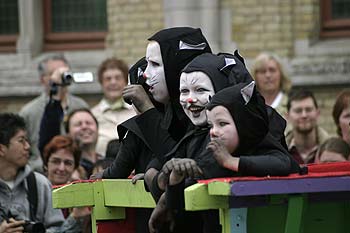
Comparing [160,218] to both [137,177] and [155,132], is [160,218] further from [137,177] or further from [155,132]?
[155,132]

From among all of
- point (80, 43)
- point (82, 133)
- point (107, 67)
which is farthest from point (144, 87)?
point (80, 43)

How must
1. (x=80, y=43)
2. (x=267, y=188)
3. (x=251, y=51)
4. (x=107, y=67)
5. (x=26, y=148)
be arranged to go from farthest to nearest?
(x=80, y=43), (x=251, y=51), (x=107, y=67), (x=26, y=148), (x=267, y=188)

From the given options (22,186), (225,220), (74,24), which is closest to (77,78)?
(22,186)

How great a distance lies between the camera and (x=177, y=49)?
7.30 m

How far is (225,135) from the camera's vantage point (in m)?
6.59

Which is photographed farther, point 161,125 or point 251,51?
point 251,51

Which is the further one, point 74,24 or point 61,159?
point 74,24

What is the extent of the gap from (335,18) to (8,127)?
673 cm

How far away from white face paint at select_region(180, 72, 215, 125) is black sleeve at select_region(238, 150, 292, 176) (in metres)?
0.44

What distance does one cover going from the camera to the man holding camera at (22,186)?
9680 mm

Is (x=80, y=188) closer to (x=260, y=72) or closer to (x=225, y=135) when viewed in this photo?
(x=225, y=135)

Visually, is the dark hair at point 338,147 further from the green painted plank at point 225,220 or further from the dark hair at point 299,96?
the green painted plank at point 225,220

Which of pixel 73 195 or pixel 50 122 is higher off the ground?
pixel 73 195

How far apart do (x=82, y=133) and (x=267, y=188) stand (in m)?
5.74
